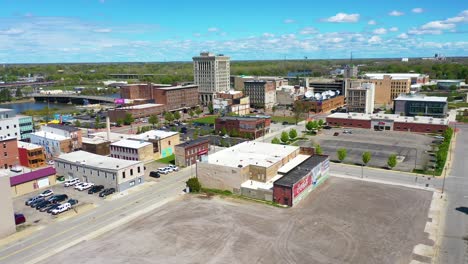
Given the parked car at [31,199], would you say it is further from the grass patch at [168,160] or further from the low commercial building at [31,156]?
the grass patch at [168,160]

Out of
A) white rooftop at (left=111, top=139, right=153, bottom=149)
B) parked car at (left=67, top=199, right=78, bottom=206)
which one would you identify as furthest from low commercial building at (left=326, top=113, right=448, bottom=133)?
parked car at (left=67, top=199, right=78, bottom=206)

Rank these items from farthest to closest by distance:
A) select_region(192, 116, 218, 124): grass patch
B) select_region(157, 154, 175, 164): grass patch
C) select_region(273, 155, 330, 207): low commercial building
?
select_region(192, 116, 218, 124): grass patch, select_region(157, 154, 175, 164): grass patch, select_region(273, 155, 330, 207): low commercial building

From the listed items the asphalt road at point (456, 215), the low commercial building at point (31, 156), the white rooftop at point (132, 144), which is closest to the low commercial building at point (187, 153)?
the white rooftop at point (132, 144)

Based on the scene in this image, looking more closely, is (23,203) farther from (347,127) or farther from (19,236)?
(347,127)

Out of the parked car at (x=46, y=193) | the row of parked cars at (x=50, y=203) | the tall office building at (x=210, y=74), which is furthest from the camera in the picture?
the tall office building at (x=210, y=74)

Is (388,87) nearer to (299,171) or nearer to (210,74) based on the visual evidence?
(210,74)

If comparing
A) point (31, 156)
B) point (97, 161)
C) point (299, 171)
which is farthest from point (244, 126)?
point (31, 156)

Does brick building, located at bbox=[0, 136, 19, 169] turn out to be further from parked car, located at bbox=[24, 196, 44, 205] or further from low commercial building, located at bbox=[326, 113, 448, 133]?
low commercial building, located at bbox=[326, 113, 448, 133]

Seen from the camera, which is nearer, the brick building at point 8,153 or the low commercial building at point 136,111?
the brick building at point 8,153
